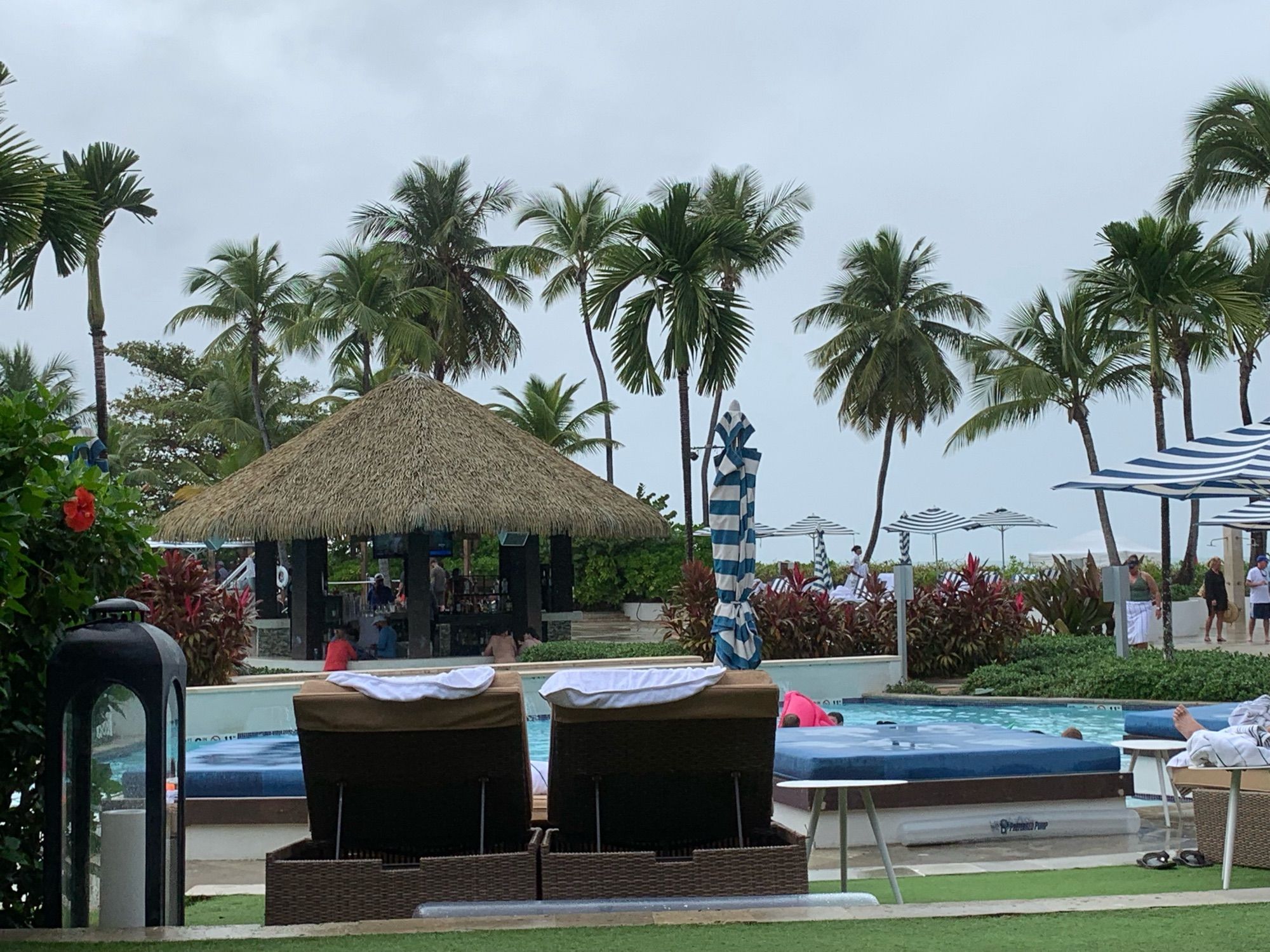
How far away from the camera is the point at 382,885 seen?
15.5 ft

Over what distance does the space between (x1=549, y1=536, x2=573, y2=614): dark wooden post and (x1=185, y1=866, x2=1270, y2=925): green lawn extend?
14749 mm

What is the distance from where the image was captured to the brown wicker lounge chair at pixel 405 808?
4.71m

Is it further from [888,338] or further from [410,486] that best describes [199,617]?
[888,338]

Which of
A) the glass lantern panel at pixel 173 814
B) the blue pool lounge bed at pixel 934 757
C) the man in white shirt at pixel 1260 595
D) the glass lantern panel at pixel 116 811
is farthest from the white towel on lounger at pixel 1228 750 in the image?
the man in white shirt at pixel 1260 595

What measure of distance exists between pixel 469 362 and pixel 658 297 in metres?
16.0

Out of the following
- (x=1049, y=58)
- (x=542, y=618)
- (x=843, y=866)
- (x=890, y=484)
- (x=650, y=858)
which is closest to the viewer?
(x=650, y=858)

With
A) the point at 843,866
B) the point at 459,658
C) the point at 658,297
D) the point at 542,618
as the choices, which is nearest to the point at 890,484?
the point at 658,297

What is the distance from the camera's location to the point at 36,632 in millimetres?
4367

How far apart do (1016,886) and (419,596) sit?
531 inches

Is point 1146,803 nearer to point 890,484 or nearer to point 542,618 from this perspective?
point 542,618

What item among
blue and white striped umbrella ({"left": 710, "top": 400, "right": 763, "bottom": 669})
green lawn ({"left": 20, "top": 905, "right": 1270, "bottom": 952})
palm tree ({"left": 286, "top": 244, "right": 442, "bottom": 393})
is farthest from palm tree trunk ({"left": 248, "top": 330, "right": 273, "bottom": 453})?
green lawn ({"left": 20, "top": 905, "right": 1270, "bottom": 952})

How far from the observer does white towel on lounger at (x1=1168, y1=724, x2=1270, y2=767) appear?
5.74m

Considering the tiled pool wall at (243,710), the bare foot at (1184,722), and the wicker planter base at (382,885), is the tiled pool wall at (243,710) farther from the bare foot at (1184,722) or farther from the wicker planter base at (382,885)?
the wicker planter base at (382,885)

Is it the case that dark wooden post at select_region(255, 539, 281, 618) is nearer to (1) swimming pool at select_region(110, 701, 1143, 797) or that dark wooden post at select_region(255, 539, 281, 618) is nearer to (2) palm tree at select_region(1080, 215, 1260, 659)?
(1) swimming pool at select_region(110, 701, 1143, 797)
